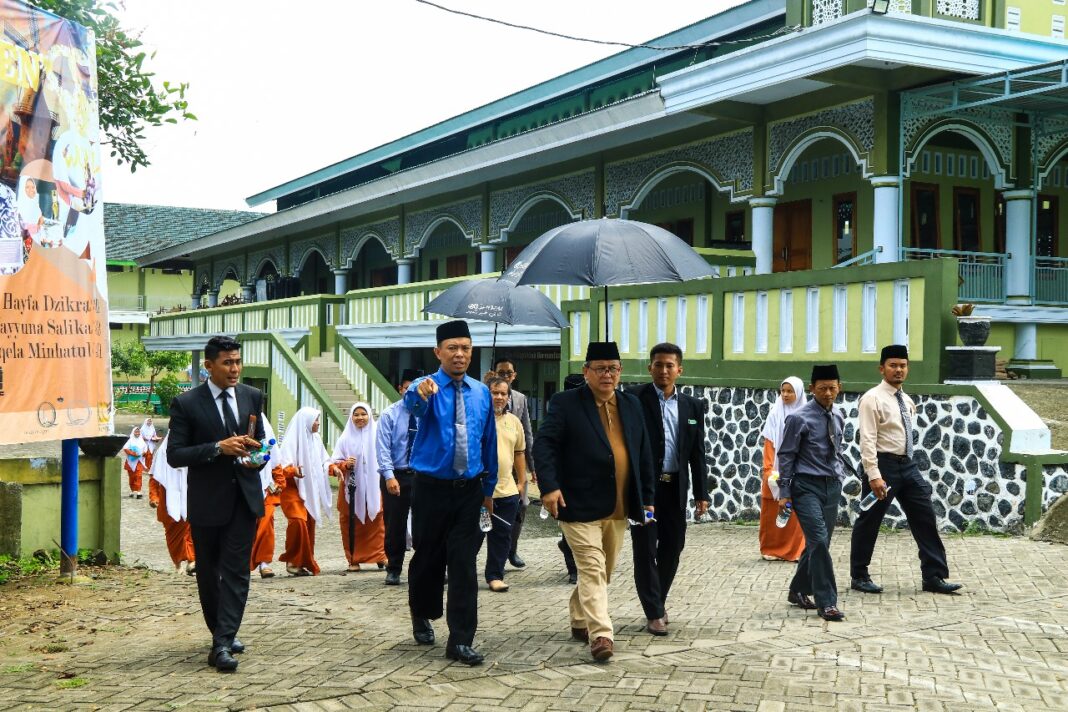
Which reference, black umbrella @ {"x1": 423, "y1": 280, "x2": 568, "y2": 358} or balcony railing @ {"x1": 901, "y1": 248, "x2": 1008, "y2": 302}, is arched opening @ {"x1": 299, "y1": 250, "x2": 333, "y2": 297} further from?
black umbrella @ {"x1": 423, "y1": 280, "x2": 568, "y2": 358}

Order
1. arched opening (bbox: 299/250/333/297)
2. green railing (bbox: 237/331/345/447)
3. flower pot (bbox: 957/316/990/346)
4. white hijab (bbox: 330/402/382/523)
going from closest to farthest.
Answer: flower pot (bbox: 957/316/990/346) < white hijab (bbox: 330/402/382/523) < green railing (bbox: 237/331/345/447) < arched opening (bbox: 299/250/333/297)

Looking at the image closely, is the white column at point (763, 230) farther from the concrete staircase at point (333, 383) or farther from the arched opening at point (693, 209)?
the concrete staircase at point (333, 383)

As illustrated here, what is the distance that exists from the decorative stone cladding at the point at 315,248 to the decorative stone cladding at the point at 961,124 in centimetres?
2009

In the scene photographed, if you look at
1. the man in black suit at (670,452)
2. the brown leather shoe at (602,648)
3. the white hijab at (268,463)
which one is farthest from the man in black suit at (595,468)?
the white hijab at (268,463)

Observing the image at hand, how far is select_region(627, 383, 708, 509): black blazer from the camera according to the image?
7109 mm

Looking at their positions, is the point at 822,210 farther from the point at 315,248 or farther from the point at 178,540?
the point at 315,248

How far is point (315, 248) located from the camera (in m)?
33.8

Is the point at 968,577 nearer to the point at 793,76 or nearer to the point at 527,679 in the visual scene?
the point at 527,679

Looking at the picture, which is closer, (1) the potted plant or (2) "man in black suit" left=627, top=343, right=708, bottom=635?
(2) "man in black suit" left=627, top=343, right=708, bottom=635

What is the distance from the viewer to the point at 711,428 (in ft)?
45.6

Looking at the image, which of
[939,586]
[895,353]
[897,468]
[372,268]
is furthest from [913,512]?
[372,268]

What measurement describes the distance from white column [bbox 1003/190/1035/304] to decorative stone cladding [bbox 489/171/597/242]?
24.6 ft

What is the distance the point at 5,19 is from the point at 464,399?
416 centimetres

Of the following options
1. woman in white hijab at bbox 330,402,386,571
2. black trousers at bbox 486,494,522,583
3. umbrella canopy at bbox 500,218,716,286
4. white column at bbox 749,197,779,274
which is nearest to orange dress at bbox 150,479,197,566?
woman in white hijab at bbox 330,402,386,571
